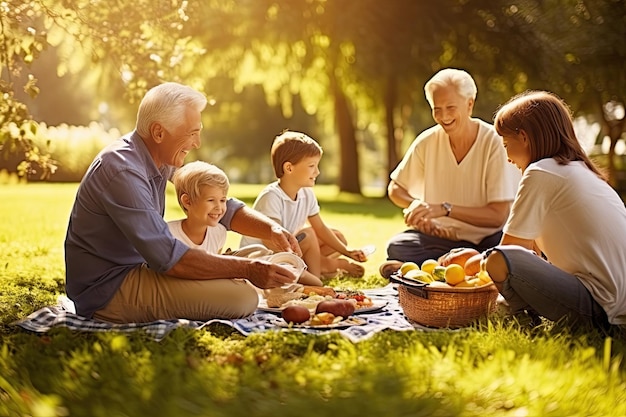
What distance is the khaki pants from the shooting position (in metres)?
5.10

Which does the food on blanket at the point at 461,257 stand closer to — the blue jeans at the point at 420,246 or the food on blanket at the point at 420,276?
the food on blanket at the point at 420,276

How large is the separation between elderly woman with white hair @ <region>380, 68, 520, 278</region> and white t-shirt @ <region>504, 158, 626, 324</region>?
215cm

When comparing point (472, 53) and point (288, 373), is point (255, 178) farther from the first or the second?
point (288, 373)

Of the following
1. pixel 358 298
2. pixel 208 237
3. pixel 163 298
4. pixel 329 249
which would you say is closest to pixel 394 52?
pixel 329 249

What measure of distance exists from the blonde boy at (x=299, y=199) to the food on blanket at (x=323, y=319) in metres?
1.53

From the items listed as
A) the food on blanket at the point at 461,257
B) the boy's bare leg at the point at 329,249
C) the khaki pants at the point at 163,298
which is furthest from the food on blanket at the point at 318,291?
the boy's bare leg at the point at 329,249

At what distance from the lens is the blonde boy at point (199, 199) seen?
5.61 metres

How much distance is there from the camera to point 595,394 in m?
3.61

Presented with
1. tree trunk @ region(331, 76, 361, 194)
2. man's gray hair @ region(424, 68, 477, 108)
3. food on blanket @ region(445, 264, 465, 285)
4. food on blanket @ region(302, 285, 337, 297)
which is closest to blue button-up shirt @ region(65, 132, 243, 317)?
food on blanket @ region(302, 285, 337, 297)

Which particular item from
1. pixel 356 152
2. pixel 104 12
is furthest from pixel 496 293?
pixel 356 152

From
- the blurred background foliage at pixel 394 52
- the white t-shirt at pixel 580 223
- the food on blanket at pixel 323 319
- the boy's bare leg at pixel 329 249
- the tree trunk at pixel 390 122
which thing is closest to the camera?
the white t-shirt at pixel 580 223

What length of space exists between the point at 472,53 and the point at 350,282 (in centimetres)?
1479

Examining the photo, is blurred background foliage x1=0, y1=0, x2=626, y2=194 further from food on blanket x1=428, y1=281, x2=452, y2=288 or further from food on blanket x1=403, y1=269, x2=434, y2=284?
food on blanket x1=428, y1=281, x2=452, y2=288

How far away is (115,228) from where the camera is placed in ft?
16.6
